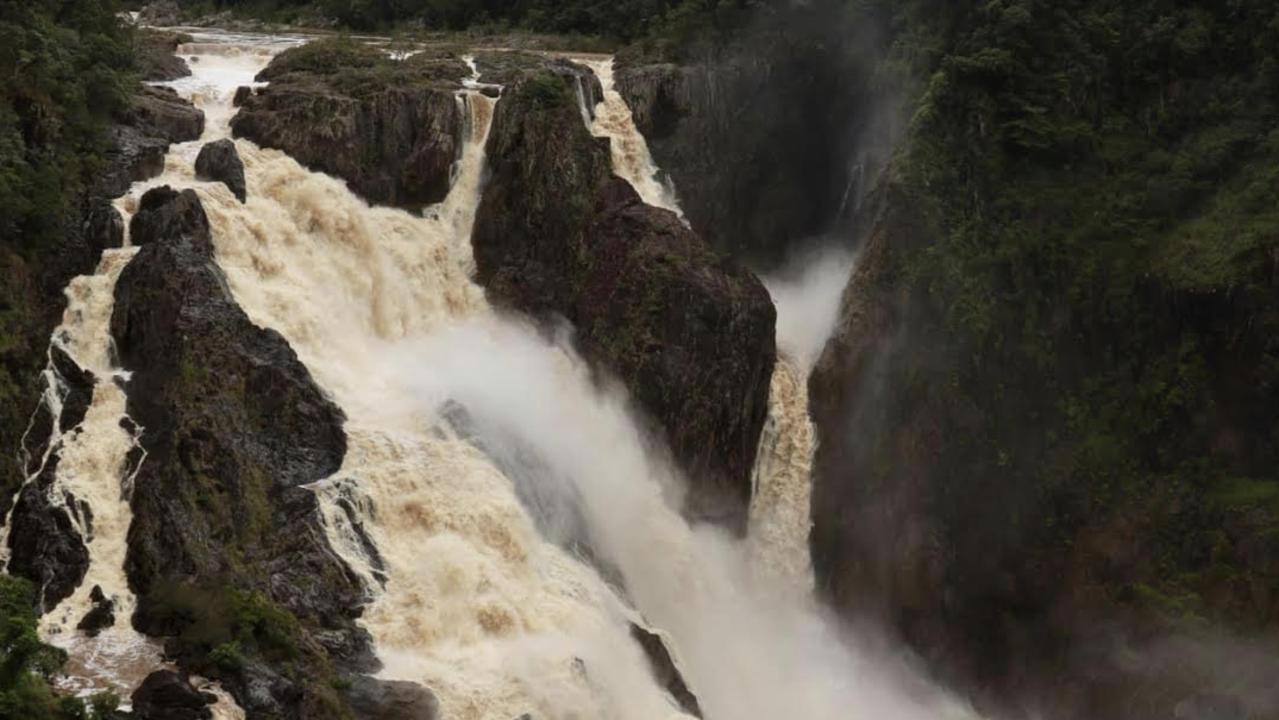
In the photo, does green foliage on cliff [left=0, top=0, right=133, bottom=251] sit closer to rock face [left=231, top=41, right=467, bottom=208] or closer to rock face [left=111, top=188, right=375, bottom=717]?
rock face [left=111, top=188, right=375, bottom=717]

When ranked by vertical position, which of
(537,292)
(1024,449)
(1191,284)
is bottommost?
(1024,449)

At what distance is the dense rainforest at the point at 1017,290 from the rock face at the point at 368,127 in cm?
226

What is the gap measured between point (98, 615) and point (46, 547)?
77.1 inches

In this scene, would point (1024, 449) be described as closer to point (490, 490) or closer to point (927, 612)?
point (927, 612)

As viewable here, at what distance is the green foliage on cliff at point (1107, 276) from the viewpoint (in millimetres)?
35000

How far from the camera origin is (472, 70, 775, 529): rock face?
3609 cm

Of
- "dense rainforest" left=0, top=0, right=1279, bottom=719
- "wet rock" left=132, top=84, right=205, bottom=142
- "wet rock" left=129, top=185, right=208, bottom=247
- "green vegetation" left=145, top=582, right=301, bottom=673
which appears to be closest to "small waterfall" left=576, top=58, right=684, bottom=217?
"dense rainforest" left=0, top=0, right=1279, bottom=719

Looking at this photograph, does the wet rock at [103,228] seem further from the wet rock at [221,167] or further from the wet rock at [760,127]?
the wet rock at [760,127]

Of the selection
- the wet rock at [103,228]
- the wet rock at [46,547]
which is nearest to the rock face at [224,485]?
the wet rock at [103,228]

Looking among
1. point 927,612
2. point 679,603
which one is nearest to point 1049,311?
point 927,612

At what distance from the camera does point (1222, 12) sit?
41219 mm

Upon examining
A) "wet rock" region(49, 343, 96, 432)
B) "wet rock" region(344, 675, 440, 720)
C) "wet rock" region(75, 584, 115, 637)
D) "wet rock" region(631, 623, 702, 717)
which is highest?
"wet rock" region(49, 343, 96, 432)

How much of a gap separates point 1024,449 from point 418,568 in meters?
17.8

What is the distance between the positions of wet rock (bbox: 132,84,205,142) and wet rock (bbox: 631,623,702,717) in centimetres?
1786
